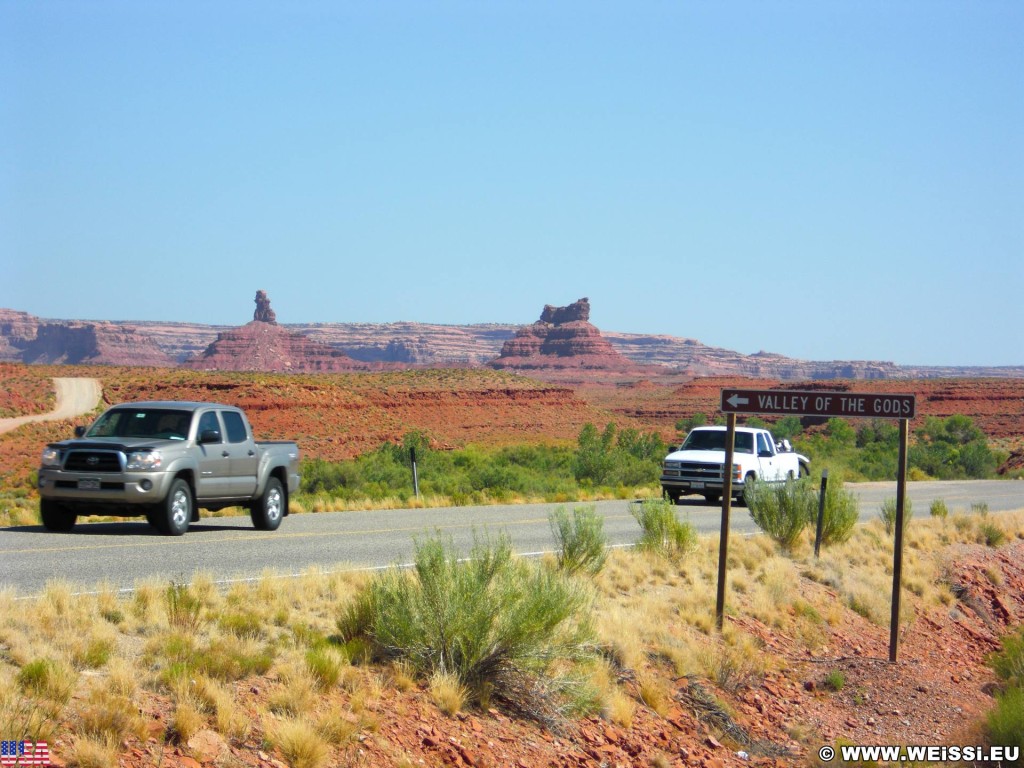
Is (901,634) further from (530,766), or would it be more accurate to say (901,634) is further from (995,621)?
(530,766)

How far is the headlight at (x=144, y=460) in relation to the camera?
50.2ft

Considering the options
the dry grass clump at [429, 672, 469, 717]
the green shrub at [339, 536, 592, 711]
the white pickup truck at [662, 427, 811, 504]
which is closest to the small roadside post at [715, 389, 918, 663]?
the green shrub at [339, 536, 592, 711]

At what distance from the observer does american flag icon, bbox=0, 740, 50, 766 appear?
5.96m

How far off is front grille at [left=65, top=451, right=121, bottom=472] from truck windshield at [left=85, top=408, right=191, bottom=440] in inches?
40.7

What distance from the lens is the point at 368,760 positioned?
7.22 meters

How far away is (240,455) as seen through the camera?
56.6 ft

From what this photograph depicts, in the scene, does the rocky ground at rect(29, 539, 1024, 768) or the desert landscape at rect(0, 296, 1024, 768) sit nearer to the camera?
the desert landscape at rect(0, 296, 1024, 768)

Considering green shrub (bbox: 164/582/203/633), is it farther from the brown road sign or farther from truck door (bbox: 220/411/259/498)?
truck door (bbox: 220/411/259/498)

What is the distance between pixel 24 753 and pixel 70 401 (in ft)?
271

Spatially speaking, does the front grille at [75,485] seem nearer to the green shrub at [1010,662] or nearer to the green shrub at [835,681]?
the green shrub at [835,681]

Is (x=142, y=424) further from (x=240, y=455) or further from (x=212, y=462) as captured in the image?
(x=240, y=455)

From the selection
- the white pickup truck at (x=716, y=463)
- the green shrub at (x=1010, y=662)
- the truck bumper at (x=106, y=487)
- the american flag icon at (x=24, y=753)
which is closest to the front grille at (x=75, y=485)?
the truck bumper at (x=106, y=487)

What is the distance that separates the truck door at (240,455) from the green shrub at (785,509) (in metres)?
7.66

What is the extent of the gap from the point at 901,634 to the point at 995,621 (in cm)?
349
